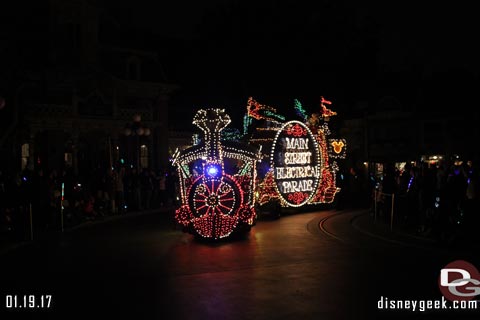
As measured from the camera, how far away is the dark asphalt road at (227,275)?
736 centimetres

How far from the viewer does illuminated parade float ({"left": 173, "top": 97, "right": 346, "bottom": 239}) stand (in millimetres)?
13922

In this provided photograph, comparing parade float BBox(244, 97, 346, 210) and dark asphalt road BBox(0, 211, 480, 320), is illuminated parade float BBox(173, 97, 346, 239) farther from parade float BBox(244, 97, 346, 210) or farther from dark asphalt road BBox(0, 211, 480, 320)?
dark asphalt road BBox(0, 211, 480, 320)

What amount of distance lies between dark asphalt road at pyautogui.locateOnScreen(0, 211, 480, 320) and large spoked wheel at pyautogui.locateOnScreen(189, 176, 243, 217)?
31.3 inches

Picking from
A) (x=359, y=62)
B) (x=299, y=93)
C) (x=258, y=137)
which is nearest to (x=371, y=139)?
(x=359, y=62)

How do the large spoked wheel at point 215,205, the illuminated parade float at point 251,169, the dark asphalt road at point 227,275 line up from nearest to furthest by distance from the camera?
the dark asphalt road at point 227,275 → the large spoked wheel at point 215,205 → the illuminated parade float at point 251,169

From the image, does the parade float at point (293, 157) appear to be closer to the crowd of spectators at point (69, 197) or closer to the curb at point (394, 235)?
the curb at point (394, 235)

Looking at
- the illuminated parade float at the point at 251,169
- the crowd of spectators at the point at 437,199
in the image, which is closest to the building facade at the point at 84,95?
the illuminated parade float at the point at 251,169

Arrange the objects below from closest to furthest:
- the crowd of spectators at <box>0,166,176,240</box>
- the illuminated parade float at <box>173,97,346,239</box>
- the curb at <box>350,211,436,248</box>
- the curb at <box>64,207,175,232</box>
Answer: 1. the curb at <box>350,211,436,248</box>
2. the illuminated parade float at <box>173,97,346,239</box>
3. the crowd of spectators at <box>0,166,176,240</box>
4. the curb at <box>64,207,175,232</box>

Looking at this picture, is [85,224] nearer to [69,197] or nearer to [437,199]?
[69,197]

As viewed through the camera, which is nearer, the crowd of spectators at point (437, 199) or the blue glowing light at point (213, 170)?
the crowd of spectators at point (437, 199)

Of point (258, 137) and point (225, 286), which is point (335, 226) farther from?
point (225, 286)

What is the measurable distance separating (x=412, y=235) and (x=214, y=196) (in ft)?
16.2

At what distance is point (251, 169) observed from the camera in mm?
15094

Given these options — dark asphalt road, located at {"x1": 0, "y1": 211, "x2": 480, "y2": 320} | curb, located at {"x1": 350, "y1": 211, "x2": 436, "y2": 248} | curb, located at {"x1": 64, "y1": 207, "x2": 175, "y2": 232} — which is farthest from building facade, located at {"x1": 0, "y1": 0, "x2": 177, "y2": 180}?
curb, located at {"x1": 350, "y1": 211, "x2": 436, "y2": 248}
